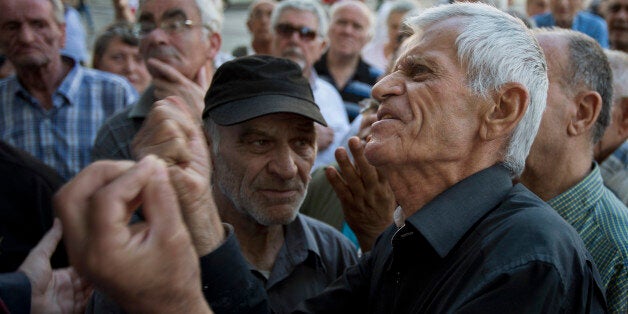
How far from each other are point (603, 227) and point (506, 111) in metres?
0.66

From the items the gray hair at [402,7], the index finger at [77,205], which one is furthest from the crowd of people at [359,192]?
the gray hair at [402,7]

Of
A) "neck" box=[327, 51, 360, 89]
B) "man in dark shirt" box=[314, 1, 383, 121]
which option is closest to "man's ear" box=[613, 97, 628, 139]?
"man in dark shirt" box=[314, 1, 383, 121]

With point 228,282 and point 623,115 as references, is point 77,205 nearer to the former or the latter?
point 228,282

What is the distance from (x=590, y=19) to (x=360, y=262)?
5554 millimetres

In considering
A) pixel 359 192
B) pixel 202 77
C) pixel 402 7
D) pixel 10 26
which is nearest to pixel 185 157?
pixel 359 192

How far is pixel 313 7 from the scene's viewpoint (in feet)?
18.0

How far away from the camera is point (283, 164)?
258cm

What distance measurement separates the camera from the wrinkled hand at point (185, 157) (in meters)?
1.53

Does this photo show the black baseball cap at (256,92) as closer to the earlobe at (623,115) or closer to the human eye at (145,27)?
the earlobe at (623,115)

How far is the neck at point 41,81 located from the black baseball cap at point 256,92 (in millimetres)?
2168

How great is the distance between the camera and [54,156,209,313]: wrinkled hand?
1.24 metres

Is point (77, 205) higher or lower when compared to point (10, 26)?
higher

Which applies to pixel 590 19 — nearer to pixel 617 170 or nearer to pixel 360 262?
pixel 617 170

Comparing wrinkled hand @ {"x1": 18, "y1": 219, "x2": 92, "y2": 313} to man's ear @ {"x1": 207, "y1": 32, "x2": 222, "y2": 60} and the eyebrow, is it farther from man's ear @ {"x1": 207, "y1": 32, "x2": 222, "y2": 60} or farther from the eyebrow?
man's ear @ {"x1": 207, "y1": 32, "x2": 222, "y2": 60}
